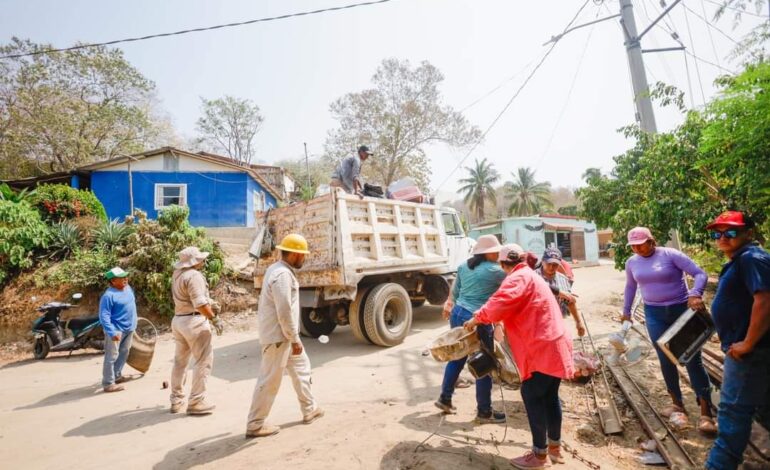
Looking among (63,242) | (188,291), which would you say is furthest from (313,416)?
(63,242)

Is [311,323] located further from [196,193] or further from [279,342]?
[196,193]

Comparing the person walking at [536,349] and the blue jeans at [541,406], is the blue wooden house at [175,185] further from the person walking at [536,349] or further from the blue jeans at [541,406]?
the blue jeans at [541,406]

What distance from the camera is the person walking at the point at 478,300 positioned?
134 inches

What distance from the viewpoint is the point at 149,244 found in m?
8.92

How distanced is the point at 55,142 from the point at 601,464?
2243cm

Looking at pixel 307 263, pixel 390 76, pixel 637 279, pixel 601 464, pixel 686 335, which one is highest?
pixel 390 76

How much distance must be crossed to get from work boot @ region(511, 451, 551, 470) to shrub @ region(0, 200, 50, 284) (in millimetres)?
11397

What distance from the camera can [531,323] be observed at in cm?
270

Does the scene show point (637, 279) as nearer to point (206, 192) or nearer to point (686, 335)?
point (686, 335)

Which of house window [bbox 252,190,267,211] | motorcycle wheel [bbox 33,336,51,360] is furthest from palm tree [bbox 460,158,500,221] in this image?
motorcycle wheel [bbox 33,336,51,360]

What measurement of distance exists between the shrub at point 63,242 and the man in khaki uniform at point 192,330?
786 cm

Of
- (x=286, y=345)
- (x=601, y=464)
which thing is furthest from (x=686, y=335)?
(x=286, y=345)

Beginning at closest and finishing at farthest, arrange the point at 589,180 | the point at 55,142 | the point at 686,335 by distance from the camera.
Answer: the point at 686,335 < the point at 589,180 < the point at 55,142

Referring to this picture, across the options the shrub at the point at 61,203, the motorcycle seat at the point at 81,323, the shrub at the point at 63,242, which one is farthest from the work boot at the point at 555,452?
the shrub at the point at 61,203
